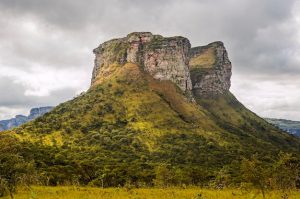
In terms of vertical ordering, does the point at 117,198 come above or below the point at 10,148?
below

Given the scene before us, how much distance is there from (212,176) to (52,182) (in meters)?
59.3

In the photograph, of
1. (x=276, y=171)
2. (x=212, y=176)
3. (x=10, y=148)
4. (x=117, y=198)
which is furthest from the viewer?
(x=212, y=176)

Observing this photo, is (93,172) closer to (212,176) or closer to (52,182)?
(52,182)

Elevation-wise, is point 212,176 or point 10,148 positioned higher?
point 10,148

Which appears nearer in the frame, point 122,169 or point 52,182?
point 52,182

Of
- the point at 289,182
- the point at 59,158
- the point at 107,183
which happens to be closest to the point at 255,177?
the point at 289,182

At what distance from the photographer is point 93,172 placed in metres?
136

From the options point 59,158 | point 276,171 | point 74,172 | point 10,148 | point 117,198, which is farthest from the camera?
point 59,158

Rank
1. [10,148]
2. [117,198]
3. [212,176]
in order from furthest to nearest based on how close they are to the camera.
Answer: [212,176] → [117,198] → [10,148]

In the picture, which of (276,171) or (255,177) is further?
(276,171)

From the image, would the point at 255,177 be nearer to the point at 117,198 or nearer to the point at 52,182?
the point at 117,198

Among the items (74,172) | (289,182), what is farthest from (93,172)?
(289,182)

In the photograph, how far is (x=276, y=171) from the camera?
87.4 metres

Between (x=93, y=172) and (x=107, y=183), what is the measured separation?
41.5 feet
